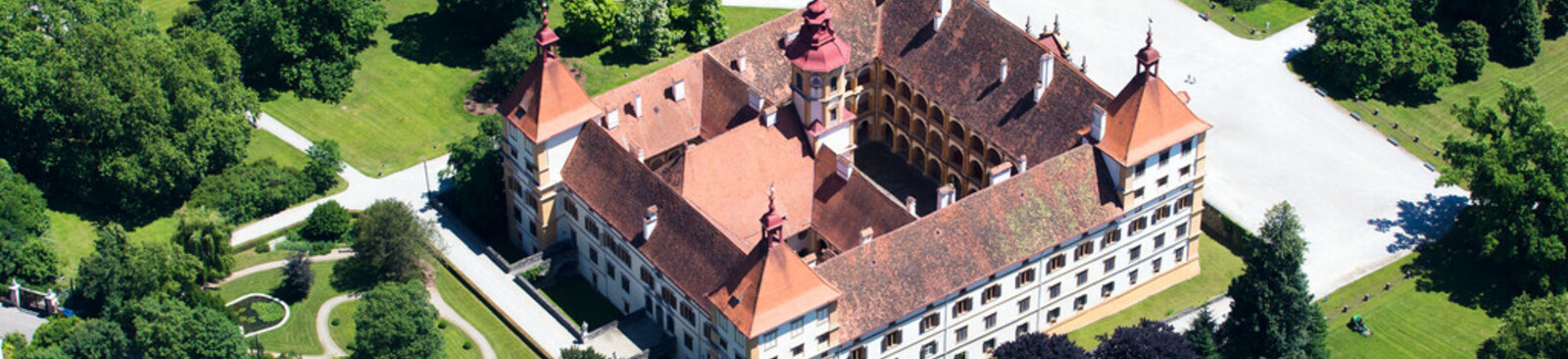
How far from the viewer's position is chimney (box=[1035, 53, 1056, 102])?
552 feet

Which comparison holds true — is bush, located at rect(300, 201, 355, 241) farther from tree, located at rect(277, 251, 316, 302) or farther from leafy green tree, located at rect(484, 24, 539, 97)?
leafy green tree, located at rect(484, 24, 539, 97)

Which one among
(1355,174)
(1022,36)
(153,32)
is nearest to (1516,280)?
(1355,174)

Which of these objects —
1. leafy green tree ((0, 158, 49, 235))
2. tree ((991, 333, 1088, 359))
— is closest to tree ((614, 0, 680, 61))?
leafy green tree ((0, 158, 49, 235))

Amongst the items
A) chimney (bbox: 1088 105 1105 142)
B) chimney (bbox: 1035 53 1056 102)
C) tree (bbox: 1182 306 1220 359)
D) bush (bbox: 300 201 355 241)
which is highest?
chimney (bbox: 1035 53 1056 102)

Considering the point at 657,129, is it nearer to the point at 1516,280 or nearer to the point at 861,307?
the point at 861,307

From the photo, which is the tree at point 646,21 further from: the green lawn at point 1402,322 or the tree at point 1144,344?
the green lawn at point 1402,322

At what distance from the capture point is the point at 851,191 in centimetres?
16288

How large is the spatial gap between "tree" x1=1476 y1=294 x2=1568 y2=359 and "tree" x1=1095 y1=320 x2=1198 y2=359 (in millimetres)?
22276

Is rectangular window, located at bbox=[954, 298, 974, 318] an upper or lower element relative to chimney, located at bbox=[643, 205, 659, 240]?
lower

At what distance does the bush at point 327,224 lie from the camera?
179 metres

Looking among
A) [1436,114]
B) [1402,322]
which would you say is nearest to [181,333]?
[1402,322]

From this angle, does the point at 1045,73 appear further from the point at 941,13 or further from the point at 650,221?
the point at 650,221

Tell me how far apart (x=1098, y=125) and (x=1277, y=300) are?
17.3 m

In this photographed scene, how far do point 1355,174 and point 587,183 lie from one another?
205 ft
